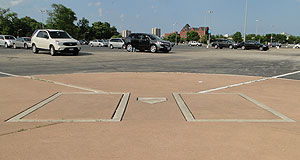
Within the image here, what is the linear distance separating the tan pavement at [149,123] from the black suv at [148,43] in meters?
17.7

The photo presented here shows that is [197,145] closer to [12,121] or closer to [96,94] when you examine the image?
[12,121]

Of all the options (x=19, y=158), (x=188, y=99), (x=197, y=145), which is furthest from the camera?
(x=188, y=99)

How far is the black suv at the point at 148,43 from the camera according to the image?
24.6m

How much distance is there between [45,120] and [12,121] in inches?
19.6

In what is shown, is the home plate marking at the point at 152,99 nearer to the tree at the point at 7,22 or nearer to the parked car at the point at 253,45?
the parked car at the point at 253,45

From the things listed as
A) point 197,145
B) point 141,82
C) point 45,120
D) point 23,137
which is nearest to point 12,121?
point 45,120

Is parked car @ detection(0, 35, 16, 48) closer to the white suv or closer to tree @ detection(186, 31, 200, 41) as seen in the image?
the white suv

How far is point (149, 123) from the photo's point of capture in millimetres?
4125

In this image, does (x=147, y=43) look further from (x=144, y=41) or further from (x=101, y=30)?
(x=101, y=30)

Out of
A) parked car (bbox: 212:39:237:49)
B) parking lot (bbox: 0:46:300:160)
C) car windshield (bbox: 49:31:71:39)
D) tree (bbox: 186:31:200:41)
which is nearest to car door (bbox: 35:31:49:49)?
car windshield (bbox: 49:31:71:39)

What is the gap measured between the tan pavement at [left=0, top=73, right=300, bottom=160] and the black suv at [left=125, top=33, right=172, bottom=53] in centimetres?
1767

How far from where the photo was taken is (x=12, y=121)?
4.17 m

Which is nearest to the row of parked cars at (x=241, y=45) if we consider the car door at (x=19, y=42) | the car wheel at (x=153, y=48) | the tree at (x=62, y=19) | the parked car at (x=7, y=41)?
the car wheel at (x=153, y=48)

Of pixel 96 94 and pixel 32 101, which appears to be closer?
pixel 32 101
